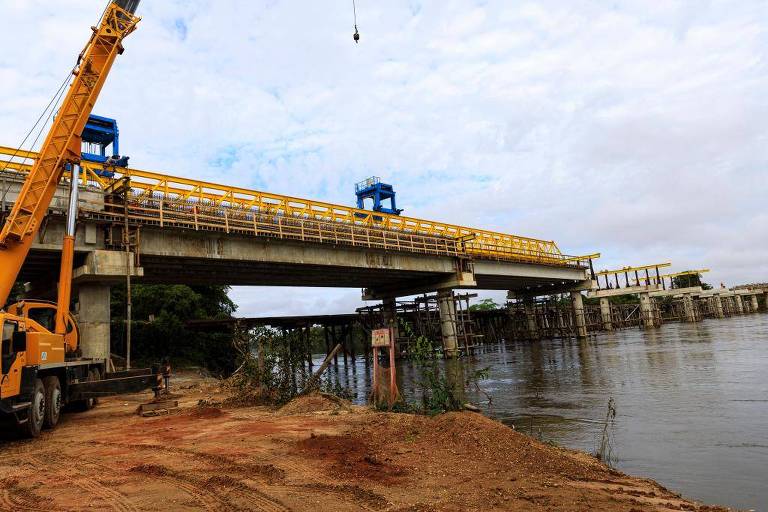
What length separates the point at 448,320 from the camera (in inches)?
1481

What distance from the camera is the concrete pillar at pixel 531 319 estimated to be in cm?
5916

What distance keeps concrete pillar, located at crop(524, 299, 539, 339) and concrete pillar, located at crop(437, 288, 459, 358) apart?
24.7 meters

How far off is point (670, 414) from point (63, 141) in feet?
61.0

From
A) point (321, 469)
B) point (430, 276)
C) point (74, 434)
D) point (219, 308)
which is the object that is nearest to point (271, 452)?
point (321, 469)

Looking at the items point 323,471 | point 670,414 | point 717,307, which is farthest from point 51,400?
point 717,307

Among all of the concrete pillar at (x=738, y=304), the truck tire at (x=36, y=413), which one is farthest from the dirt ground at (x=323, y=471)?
the concrete pillar at (x=738, y=304)

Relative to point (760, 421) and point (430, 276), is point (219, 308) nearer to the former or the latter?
point (430, 276)

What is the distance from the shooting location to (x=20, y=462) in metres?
8.51

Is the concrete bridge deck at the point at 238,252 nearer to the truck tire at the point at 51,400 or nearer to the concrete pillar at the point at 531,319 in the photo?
the truck tire at the point at 51,400

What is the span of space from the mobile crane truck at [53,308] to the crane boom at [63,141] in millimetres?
22

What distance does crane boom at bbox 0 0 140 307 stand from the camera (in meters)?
12.9

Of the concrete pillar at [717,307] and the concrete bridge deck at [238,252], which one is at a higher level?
the concrete bridge deck at [238,252]

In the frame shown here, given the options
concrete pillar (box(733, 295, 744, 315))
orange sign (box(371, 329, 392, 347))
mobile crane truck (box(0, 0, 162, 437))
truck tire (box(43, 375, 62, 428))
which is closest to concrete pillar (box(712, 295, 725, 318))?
concrete pillar (box(733, 295, 744, 315))

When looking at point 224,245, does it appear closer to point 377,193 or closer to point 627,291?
point 377,193
